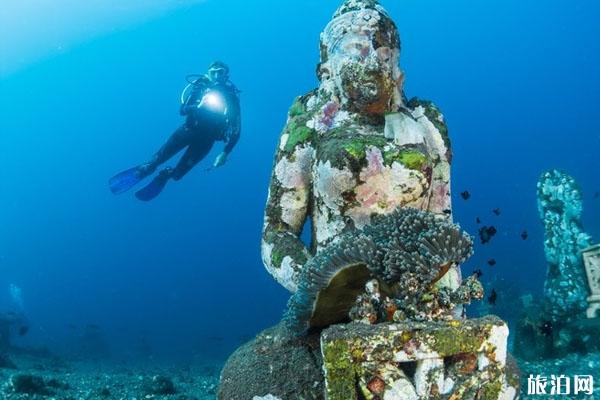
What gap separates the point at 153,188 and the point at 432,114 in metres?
9.13

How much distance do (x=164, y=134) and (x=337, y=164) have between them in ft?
429

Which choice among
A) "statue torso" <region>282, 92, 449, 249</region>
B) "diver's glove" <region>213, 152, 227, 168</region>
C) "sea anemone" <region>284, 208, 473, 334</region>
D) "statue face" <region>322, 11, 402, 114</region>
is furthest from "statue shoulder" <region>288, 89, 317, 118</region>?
"diver's glove" <region>213, 152, 227, 168</region>

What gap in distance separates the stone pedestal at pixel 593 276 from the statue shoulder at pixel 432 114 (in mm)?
9283

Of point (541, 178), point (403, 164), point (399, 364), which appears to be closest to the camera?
point (399, 364)

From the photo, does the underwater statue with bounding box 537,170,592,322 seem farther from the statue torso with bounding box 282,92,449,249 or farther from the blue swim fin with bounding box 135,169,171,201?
the statue torso with bounding box 282,92,449,249

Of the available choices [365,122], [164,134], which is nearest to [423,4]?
[164,134]

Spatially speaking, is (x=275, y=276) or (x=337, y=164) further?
(x=275, y=276)

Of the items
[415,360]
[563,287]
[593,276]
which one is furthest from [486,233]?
[415,360]

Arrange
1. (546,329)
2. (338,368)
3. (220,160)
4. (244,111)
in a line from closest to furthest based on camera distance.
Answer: (338,368)
(220,160)
(546,329)
(244,111)

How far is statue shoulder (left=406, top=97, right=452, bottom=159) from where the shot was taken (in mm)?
3311

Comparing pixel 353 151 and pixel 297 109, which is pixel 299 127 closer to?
pixel 297 109

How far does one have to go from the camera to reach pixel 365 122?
10.5 ft

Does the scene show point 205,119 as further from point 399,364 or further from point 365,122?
point 399,364

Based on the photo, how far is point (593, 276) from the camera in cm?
1087
